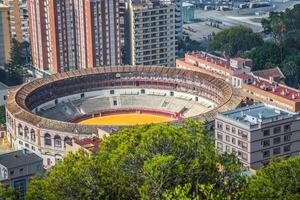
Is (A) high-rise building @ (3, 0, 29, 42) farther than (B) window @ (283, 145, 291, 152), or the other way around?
(A) high-rise building @ (3, 0, 29, 42)

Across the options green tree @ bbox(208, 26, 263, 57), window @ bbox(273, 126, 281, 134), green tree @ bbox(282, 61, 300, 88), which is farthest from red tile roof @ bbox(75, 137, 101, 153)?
green tree @ bbox(208, 26, 263, 57)

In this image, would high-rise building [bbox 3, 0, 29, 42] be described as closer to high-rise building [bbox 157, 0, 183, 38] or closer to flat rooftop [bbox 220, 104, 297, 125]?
high-rise building [bbox 157, 0, 183, 38]

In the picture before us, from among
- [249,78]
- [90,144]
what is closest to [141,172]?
[90,144]

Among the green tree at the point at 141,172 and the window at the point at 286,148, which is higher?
the green tree at the point at 141,172

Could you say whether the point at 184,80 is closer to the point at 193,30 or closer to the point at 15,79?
the point at 15,79

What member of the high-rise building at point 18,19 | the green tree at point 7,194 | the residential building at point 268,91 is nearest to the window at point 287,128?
the residential building at point 268,91

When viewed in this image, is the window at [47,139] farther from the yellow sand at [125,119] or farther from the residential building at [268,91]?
the residential building at [268,91]

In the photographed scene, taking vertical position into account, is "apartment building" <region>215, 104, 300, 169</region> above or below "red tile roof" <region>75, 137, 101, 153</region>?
above
